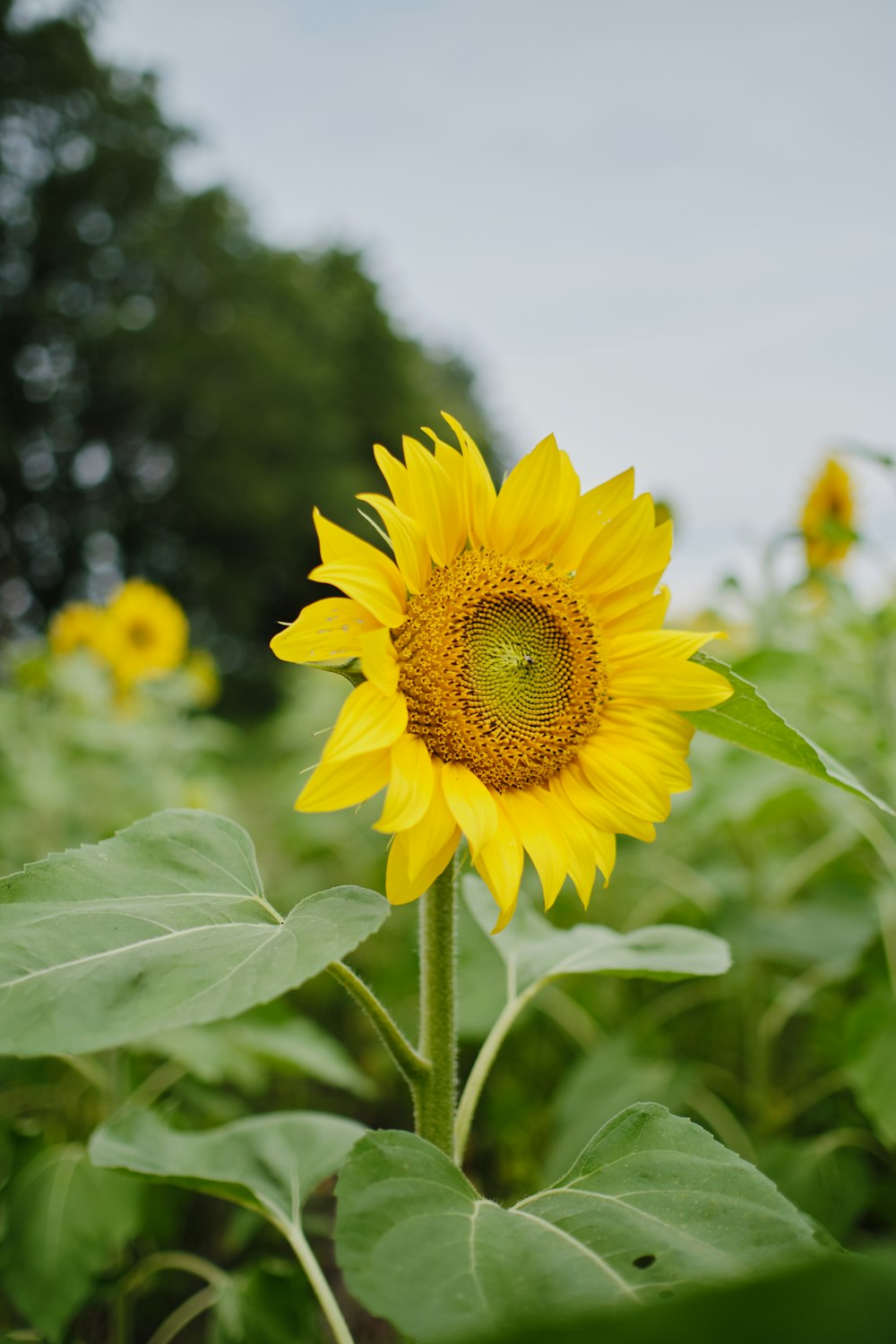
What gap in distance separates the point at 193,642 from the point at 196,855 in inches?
685

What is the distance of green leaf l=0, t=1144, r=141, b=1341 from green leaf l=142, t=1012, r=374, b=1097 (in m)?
0.26

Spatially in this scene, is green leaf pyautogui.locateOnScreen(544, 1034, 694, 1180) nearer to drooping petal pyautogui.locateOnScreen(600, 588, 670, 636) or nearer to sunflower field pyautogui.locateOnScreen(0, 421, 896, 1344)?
sunflower field pyautogui.locateOnScreen(0, 421, 896, 1344)

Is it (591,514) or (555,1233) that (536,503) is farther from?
(555,1233)

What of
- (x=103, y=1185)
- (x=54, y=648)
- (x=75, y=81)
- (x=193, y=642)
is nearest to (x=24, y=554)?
(x=193, y=642)

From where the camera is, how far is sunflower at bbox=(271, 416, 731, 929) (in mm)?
845

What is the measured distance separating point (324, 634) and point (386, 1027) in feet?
1.27

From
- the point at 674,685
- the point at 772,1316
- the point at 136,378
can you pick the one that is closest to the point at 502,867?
the point at 674,685

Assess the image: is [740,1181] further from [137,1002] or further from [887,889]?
[887,889]

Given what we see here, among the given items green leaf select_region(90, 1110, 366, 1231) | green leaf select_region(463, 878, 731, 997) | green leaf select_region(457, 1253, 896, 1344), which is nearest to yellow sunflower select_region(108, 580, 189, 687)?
green leaf select_region(90, 1110, 366, 1231)

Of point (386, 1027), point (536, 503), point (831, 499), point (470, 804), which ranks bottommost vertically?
point (386, 1027)

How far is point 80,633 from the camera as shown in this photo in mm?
4574

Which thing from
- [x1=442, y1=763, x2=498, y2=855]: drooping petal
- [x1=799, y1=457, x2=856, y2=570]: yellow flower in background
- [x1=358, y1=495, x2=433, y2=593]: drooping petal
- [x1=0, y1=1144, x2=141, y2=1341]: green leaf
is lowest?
[x1=0, y1=1144, x2=141, y2=1341]: green leaf

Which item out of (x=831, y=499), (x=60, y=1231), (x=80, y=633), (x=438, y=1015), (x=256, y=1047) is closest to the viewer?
(x=438, y=1015)

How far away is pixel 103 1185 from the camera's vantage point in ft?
5.23
